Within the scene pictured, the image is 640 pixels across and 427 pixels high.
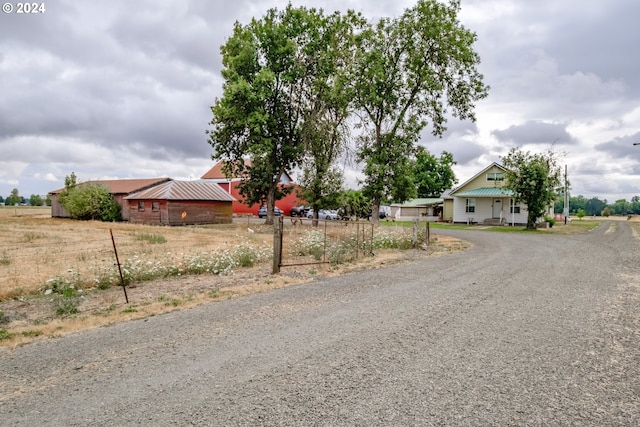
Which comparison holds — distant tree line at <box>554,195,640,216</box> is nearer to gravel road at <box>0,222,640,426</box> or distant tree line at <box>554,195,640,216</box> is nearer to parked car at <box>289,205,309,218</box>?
parked car at <box>289,205,309,218</box>

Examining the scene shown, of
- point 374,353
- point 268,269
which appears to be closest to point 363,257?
point 268,269

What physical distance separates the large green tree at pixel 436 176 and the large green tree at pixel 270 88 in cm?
4302

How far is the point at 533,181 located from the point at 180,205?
2927 cm

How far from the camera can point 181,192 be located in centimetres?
3691

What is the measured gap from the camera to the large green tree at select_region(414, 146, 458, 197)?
229 ft

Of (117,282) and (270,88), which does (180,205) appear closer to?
Result: (270,88)

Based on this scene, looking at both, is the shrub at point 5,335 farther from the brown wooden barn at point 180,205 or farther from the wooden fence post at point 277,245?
the brown wooden barn at point 180,205

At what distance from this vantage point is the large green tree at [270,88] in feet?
92.2

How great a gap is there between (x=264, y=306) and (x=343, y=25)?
26554 mm

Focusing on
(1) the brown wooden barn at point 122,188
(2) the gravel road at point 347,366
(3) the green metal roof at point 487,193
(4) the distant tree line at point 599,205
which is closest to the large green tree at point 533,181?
(3) the green metal roof at point 487,193

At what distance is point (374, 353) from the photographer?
15.8 ft

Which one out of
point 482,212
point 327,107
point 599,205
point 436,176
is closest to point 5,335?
point 327,107

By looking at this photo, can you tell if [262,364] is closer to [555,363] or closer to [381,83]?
[555,363]

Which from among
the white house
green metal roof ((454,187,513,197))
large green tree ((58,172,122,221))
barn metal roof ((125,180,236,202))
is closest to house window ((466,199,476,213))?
the white house
